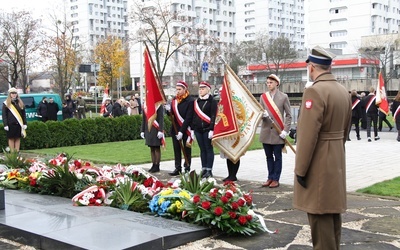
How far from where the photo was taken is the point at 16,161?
31.7ft

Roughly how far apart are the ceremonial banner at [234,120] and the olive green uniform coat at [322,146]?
486 centimetres

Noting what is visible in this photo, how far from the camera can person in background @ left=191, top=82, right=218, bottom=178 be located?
992 centimetres

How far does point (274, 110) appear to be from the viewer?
906 cm

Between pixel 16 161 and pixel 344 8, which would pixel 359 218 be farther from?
pixel 344 8

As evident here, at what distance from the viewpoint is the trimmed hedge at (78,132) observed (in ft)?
57.2

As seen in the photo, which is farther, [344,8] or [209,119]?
[344,8]

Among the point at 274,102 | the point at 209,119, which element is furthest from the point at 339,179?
the point at 209,119

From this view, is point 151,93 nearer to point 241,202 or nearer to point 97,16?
point 241,202

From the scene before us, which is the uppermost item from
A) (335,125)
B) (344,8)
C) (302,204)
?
(344,8)

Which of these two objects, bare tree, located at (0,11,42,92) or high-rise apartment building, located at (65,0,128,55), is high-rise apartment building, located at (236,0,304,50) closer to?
high-rise apartment building, located at (65,0,128,55)

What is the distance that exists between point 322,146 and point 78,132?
15.3 meters

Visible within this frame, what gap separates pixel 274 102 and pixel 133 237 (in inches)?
174

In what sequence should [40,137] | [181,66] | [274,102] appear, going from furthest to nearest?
[181,66] → [40,137] → [274,102]

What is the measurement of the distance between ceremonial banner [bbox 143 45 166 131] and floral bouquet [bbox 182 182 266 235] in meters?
4.72
